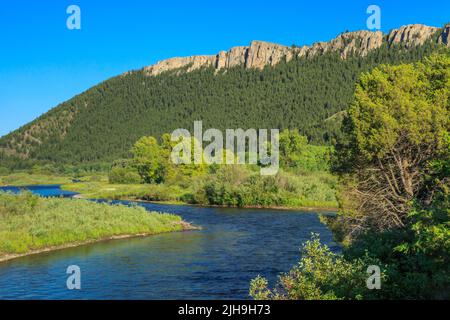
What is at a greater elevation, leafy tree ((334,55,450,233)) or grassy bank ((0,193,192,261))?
leafy tree ((334,55,450,233))

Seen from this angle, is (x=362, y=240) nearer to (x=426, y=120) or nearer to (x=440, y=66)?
(x=426, y=120)

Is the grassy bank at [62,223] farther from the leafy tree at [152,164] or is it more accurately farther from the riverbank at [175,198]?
the leafy tree at [152,164]

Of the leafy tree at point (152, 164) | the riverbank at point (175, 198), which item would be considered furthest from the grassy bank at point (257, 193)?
the leafy tree at point (152, 164)

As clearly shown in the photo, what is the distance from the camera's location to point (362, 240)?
26.2m

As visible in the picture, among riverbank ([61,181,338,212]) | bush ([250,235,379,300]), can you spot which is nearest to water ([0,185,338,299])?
bush ([250,235,379,300])

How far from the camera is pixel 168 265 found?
36.6 m

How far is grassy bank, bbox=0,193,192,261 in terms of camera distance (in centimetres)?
4269

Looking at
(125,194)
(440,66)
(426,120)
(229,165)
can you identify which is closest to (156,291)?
(426,120)

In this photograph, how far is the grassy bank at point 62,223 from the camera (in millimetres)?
42688

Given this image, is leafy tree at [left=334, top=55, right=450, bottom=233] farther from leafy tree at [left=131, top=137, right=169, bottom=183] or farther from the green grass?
the green grass

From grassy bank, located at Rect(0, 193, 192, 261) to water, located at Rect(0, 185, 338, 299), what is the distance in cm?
216

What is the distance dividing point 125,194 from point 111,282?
240 ft

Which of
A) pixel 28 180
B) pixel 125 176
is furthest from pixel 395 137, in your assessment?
pixel 28 180
